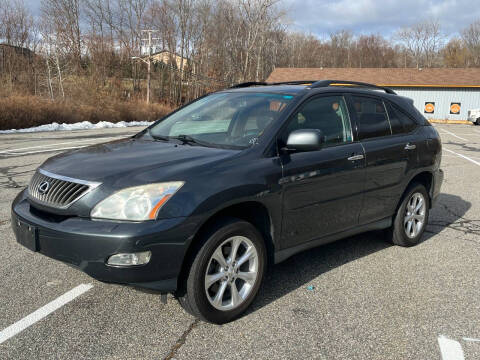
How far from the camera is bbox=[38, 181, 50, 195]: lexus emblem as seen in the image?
3145 millimetres

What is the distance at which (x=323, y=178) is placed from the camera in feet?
12.3

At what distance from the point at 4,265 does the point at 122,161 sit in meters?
1.74

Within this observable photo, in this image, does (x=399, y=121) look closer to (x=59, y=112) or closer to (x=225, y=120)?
(x=225, y=120)

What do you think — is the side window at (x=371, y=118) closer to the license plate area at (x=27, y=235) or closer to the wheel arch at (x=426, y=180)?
the wheel arch at (x=426, y=180)

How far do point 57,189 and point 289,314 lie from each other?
1.91 m

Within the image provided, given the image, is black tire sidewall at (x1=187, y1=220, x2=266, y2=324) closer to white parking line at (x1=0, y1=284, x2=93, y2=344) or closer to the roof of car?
white parking line at (x1=0, y1=284, x2=93, y2=344)

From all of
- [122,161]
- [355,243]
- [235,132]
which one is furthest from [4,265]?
[355,243]

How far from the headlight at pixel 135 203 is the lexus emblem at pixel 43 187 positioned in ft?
1.83

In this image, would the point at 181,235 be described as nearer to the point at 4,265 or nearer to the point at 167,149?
the point at 167,149

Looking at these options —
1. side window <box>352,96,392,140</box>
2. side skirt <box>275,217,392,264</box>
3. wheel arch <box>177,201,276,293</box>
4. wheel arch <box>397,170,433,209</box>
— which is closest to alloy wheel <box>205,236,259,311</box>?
wheel arch <box>177,201,276,293</box>

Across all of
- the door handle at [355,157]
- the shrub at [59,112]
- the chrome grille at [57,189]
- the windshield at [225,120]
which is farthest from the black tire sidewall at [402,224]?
the shrub at [59,112]

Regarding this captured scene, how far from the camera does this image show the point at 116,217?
109 inches

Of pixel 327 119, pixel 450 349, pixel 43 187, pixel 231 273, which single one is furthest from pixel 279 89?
pixel 450 349

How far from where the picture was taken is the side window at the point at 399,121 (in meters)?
4.80
